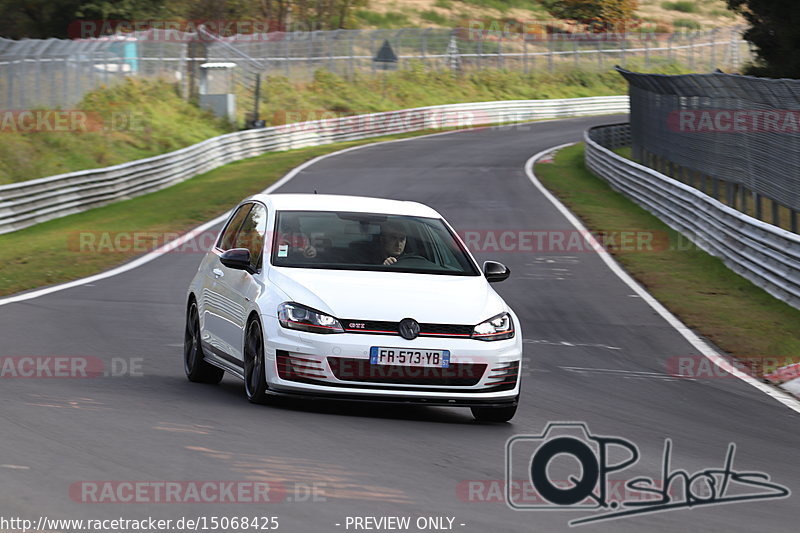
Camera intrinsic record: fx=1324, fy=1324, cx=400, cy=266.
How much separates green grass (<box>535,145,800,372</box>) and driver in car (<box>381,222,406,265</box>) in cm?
529

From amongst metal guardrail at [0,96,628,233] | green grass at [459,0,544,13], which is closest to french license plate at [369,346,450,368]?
metal guardrail at [0,96,628,233]

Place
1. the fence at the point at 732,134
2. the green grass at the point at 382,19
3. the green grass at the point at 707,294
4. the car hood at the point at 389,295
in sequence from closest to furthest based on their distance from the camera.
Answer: the car hood at the point at 389,295
the green grass at the point at 707,294
the fence at the point at 732,134
the green grass at the point at 382,19

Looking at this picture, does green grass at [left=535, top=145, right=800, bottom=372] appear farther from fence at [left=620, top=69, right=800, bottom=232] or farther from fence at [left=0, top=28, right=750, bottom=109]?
fence at [left=0, top=28, right=750, bottom=109]

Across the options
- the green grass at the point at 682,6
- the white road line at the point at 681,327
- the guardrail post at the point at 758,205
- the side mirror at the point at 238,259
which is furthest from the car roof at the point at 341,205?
the green grass at the point at 682,6

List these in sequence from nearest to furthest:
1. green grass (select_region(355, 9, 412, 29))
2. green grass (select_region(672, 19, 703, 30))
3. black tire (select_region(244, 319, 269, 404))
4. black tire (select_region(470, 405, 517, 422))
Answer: black tire (select_region(244, 319, 269, 404)) < black tire (select_region(470, 405, 517, 422)) < green grass (select_region(355, 9, 412, 29)) < green grass (select_region(672, 19, 703, 30))

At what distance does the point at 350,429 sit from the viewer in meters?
8.34

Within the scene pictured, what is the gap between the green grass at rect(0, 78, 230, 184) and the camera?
34625mm

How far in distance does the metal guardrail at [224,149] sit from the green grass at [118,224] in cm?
35

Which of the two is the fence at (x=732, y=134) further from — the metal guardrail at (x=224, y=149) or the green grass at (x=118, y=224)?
the metal guardrail at (x=224, y=149)

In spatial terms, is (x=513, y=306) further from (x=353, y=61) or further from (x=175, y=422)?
(x=353, y=61)

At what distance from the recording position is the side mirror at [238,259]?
9.52 metres

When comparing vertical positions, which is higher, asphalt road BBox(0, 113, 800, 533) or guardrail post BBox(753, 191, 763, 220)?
asphalt road BBox(0, 113, 800, 533)

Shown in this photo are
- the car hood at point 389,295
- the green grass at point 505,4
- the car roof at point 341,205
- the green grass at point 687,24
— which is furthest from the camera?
the green grass at point 687,24

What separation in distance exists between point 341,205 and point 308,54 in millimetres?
55707
